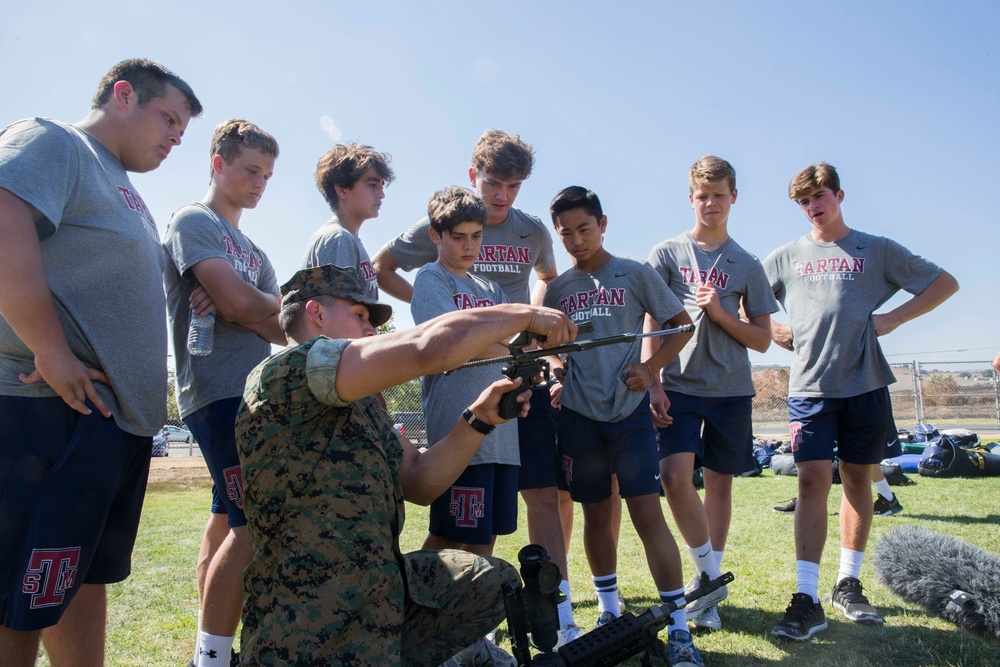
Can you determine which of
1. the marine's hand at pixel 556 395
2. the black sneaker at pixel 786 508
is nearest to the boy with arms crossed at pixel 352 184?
the marine's hand at pixel 556 395

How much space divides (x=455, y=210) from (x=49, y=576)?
7.52 ft

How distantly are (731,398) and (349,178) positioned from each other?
2742mm

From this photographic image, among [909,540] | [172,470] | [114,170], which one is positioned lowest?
[172,470]

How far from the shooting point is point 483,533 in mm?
3143

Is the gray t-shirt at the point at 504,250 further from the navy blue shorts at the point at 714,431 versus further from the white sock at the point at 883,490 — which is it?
the white sock at the point at 883,490

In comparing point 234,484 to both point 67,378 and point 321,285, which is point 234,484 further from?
point 321,285

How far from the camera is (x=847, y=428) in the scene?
170 inches

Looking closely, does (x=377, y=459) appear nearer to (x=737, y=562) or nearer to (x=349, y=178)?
(x=349, y=178)

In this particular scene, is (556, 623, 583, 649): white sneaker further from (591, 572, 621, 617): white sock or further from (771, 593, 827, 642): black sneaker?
(771, 593, 827, 642): black sneaker

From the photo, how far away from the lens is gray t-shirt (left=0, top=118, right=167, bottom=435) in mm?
2420

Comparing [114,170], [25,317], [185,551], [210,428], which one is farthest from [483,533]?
[185,551]

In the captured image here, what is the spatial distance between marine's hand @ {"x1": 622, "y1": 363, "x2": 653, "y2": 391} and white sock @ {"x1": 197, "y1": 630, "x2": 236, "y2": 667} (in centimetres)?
227

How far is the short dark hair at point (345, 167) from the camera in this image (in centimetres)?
398

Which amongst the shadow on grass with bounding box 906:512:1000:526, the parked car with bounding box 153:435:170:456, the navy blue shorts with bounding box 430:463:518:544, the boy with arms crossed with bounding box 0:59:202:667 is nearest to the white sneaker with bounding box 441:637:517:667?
the navy blue shorts with bounding box 430:463:518:544
